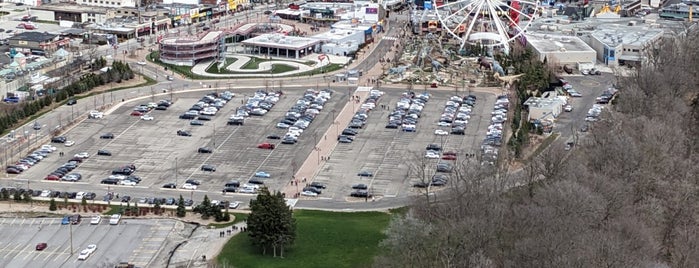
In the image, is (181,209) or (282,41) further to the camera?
(282,41)

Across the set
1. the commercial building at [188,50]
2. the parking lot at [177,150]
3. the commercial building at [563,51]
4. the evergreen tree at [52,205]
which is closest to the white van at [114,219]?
the evergreen tree at [52,205]

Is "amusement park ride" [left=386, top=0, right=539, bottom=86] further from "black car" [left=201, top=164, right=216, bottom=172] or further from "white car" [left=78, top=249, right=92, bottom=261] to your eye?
"white car" [left=78, top=249, right=92, bottom=261]

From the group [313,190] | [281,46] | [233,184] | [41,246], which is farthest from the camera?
[281,46]

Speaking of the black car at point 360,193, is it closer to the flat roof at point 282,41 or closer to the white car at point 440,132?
the white car at point 440,132

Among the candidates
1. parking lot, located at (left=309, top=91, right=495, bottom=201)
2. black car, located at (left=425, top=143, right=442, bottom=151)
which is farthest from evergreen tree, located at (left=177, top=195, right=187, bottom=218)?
black car, located at (left=425, top=143, right=442, bottom=151)

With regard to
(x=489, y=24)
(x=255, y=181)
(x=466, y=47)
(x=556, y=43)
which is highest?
(x=489, y=24)

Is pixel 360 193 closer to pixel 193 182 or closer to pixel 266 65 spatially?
pixel 193 182

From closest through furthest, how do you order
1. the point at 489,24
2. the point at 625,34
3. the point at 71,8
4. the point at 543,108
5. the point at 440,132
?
the point at 440,132, the point at 543,108, the point at 625,34, the point at 489,24, the point at 71,8

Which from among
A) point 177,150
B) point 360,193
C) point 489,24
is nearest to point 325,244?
point 360,193
